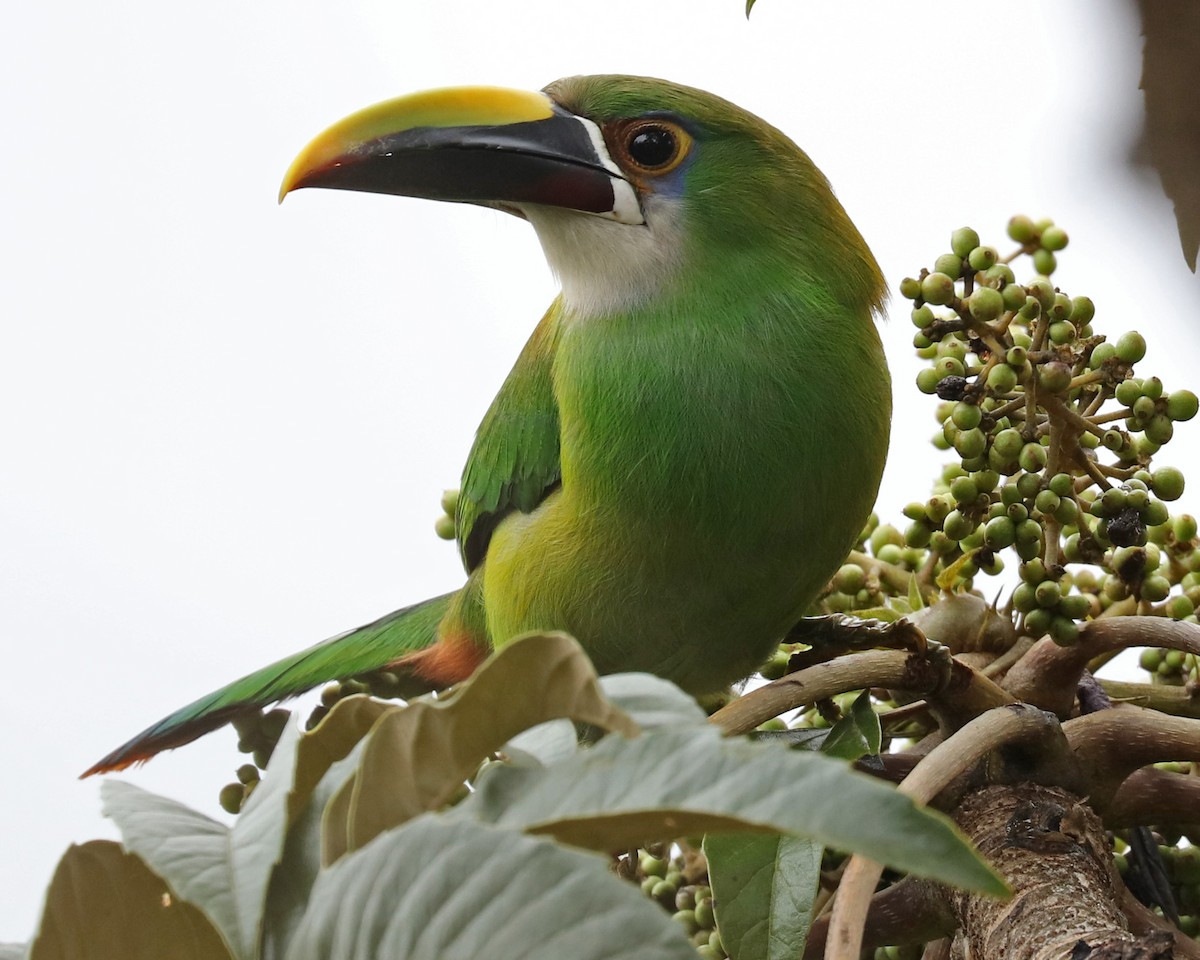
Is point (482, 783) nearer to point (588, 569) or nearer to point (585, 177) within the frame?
point (588, 569)

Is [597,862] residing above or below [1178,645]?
above

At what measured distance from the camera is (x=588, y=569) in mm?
1098

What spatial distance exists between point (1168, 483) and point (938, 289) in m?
0.23

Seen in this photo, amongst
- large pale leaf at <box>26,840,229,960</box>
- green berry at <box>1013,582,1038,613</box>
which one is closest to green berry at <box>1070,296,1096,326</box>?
green berry at <box>1013,582,1038,613</box>

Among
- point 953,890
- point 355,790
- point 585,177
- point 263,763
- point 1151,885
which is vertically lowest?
point 1151,885

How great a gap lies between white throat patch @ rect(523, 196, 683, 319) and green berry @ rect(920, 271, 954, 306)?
0.92ft

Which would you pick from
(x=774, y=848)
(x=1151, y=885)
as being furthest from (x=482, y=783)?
(x=1151, y=885)

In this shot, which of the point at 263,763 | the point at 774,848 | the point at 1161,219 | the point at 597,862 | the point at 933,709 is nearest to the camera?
the point at 597,862

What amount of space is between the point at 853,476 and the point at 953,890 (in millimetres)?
367

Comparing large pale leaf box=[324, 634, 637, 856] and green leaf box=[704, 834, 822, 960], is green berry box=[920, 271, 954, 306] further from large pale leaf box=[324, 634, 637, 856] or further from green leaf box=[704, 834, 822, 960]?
large pale leaf box=[324, 634, 637, 856]

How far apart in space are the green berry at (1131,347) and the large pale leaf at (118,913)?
736 millimetres

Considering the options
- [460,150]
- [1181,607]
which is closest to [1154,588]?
[1181,607]

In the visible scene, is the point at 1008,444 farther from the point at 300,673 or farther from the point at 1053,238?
the point at 300,673

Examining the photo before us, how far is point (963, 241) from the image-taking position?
955 mm
